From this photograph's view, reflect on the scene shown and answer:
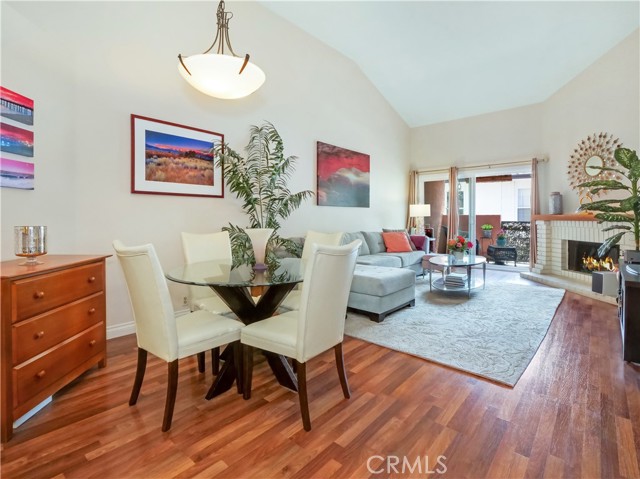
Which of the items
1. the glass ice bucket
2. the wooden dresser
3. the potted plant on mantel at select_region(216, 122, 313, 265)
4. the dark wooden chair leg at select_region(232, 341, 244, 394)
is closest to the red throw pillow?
the potted plant on mantel at select_region(216, 122, 313, 265)

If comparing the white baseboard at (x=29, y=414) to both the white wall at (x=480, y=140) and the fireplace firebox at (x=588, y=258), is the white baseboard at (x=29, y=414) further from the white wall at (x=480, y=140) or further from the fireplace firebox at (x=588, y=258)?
the white wall at (x=480, y=140)

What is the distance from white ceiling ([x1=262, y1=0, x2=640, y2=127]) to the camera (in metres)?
4.14

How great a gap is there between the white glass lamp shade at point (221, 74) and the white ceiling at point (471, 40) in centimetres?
237

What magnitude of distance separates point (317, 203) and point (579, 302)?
3847 millimetres

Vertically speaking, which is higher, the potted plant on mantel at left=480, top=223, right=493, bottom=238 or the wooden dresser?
the potted plant on mantel at left=480, top=223, right=493, bottom=238

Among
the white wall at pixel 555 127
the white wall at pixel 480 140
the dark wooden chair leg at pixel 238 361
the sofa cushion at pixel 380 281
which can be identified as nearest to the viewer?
the dark wooden chair leg at pixel 238 361

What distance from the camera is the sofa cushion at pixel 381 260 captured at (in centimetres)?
475

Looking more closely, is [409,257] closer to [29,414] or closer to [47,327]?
[47,327]

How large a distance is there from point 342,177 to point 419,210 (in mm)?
2155

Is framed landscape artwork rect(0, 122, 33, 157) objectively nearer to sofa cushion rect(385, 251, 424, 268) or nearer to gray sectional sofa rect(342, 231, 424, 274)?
gray sectional sofa rect(342, 231, 424, 274)

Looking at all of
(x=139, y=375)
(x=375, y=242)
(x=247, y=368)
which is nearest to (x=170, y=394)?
A: (x=139, y=375)

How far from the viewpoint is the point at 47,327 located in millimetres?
1838

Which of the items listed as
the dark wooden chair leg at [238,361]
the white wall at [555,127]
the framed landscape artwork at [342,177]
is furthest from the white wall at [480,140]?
the dark wooden chair leg at [238,361]

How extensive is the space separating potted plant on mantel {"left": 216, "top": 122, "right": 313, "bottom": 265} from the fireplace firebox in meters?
4.66
